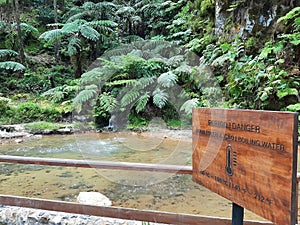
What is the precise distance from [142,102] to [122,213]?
4.31 metres

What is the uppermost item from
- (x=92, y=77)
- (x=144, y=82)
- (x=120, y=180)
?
(x=92, y=77)

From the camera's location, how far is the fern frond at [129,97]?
5879mm

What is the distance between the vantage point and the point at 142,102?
582 centimetres

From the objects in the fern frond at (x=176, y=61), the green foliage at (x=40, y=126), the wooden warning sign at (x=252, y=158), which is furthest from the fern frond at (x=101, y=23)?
the wooden warning sign at (x=252, y=158)

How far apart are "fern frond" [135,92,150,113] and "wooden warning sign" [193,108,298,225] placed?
4530 mm

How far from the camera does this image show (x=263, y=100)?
13.8ft

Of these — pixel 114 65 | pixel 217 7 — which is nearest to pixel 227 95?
pixel 217 7

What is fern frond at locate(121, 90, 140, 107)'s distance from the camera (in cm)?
588

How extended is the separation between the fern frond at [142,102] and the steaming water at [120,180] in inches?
48.8

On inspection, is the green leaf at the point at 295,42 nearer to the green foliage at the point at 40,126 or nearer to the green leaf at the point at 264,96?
the green leaf at the point at 264,96

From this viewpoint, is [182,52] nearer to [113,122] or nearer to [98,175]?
[113,122]

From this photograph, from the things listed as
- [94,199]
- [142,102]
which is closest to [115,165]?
[94,199]

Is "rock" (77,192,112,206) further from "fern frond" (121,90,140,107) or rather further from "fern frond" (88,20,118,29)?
"fern frond" (88,20,118,29)

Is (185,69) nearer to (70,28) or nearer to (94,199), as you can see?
(70,28)
